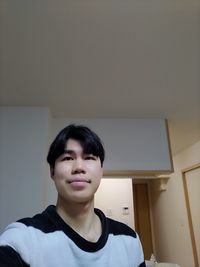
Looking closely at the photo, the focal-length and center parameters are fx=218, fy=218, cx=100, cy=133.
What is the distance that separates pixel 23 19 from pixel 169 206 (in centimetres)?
291

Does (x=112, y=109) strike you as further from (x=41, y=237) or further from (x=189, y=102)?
(x=41, y=237)

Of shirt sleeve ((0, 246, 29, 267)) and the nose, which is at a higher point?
the nose

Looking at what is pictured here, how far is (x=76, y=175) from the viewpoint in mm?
436

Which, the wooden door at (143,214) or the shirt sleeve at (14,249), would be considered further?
the wooden door at (143,214)

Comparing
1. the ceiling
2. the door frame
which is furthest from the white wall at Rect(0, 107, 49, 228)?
the door frame

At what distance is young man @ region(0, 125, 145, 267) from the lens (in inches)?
15.7

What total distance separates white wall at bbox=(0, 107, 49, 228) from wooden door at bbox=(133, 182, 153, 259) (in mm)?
2060

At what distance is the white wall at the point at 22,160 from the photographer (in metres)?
1.58

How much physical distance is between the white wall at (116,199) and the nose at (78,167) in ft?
6.89

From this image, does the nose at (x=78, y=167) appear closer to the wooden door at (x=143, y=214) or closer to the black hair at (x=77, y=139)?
the black hair at (x=77, y=139)

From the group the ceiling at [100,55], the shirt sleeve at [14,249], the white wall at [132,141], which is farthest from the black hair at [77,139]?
the white wall at [132,141]

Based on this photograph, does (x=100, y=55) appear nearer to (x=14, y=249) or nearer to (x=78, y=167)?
(x=78, y=167)

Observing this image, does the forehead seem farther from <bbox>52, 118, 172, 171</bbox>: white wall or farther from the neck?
<bbox>52, 118, 172, 171</bbox>: white wall

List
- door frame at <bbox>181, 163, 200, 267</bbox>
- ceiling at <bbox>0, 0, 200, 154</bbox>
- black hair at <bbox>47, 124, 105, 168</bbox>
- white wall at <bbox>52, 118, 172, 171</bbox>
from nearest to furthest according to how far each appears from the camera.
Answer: black hair at <bbox>47, 124, 105, 168</bbox> → ceiling at <bbox>0, 0, 200, 154</bbox> → white wall at <bbox>52, 118, 172, 171</bbox> → door frame at <bbox>181, 163, 200, 267</bbox>
